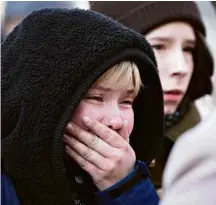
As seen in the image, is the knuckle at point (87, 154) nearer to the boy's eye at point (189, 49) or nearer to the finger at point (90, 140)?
the finger at point (90, 140)

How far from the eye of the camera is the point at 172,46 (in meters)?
1.28

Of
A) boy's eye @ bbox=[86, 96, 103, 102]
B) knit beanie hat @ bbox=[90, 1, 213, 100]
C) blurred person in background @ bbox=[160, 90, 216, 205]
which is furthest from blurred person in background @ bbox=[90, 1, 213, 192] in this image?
blurred person in background @ bbox=[160, 90, 216, 205]

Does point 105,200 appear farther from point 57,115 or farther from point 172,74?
point 172,74

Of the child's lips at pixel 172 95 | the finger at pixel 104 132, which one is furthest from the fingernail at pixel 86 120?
the child's lips at pixel 172 95

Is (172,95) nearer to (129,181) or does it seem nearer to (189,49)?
(189,49)

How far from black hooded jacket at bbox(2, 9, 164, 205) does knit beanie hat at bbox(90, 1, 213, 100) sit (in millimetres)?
589

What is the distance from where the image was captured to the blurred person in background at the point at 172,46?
127cm

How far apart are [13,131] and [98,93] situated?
0.16 m

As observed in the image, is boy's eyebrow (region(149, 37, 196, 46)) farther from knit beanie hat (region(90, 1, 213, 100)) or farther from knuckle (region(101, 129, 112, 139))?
knuckle (region(101, 129, 112, 139))

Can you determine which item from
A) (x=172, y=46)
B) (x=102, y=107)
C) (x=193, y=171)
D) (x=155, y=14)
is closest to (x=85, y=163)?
(x=102, y=107)

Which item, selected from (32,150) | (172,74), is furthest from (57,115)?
(172,74)

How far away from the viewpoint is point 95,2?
142 cm

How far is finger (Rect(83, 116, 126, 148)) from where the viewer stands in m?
0.70

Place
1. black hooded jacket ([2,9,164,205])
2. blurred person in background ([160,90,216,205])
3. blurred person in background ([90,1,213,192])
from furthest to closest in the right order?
blurred person in background ([90,1,213,192]), black hooded jacket ([2,9,164,205]), blurred person in background ([160,90,216,205])
